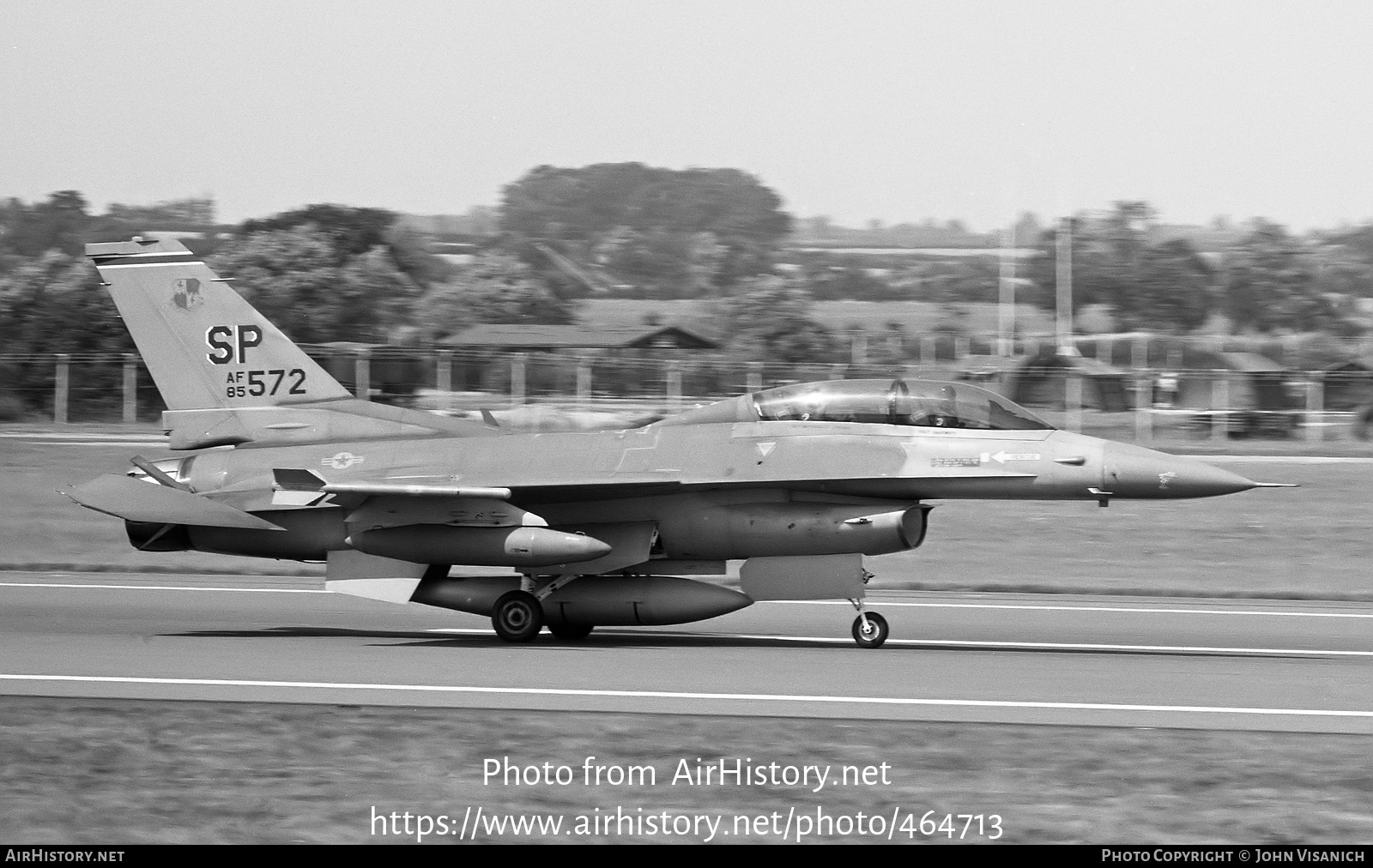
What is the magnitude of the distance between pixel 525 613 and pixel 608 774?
562 centimetres

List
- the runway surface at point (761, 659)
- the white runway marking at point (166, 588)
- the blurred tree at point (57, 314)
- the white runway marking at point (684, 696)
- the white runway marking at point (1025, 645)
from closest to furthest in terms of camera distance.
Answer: the white runway marking at point (684, 696) → the runway surface at point (761, 659) → the white runway marking at point (1025, 645) → the white runway marking at point (166, 588) → the blurred tree at point (57, 314)

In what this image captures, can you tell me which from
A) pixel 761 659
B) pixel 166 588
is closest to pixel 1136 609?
pixel 761 659

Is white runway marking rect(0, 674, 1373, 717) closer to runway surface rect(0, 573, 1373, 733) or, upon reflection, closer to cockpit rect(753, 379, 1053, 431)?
runway surface rect(0, 573, 1373, 733)

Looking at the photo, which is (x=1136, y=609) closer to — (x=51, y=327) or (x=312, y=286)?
(x=51, y=327)

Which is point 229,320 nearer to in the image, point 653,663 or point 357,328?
point 653,663

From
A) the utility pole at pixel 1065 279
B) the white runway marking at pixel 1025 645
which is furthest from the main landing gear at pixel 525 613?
the utility pole at pixel 1065 279

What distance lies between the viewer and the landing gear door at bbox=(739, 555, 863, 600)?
42.5ft

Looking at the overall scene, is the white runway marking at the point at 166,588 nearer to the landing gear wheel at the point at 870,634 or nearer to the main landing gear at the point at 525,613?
the main landing gear at the point at 525,613

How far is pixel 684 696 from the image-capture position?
34.0ft

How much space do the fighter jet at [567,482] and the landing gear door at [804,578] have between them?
16 millimetres

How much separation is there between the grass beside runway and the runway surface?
0.65 m

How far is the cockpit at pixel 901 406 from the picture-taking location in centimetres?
1285

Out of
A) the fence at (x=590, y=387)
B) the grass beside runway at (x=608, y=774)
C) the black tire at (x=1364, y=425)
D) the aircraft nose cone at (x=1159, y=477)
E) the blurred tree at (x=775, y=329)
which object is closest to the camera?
the grass beside runway at (x=608, y=774)

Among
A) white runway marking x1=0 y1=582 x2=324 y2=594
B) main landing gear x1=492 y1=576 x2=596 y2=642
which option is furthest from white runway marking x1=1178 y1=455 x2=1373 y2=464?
main landing gear x1=492 y1=576 x2=596 y2=642
